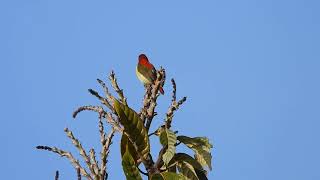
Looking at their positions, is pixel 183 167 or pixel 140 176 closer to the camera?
pixel 140 176

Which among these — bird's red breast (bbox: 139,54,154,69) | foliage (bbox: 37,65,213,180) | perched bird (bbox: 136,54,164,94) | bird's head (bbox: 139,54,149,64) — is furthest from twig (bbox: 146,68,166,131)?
bird's head (bbox: 139,54,149,64)

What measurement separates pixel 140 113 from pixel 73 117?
0.78 meters

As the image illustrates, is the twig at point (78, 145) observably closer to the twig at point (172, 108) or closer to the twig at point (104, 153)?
the twig at point (104, 153)

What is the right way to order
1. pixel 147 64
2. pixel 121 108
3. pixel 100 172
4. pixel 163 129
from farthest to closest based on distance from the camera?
pixel 147 64, pixel 163 129, pixel 121 108, pixel 100 172

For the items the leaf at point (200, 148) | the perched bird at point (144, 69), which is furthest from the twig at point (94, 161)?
the perched bird at point (144, 69)

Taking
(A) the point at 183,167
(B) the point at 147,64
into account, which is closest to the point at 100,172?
(A) the point at 183,167

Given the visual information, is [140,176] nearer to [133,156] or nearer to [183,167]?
[133,156]

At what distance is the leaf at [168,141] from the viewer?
5.93 m

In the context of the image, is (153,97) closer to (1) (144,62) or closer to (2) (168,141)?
(2) (168,141)

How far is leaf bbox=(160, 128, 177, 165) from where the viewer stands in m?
5.93

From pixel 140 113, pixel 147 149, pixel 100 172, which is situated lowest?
pixel 100 172

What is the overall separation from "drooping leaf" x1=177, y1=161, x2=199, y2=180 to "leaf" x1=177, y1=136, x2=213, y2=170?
0.18 meters

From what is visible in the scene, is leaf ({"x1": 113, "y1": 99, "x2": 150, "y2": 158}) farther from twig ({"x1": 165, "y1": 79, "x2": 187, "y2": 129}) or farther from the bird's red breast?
the bird's red breast

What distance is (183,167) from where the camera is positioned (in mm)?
6371
